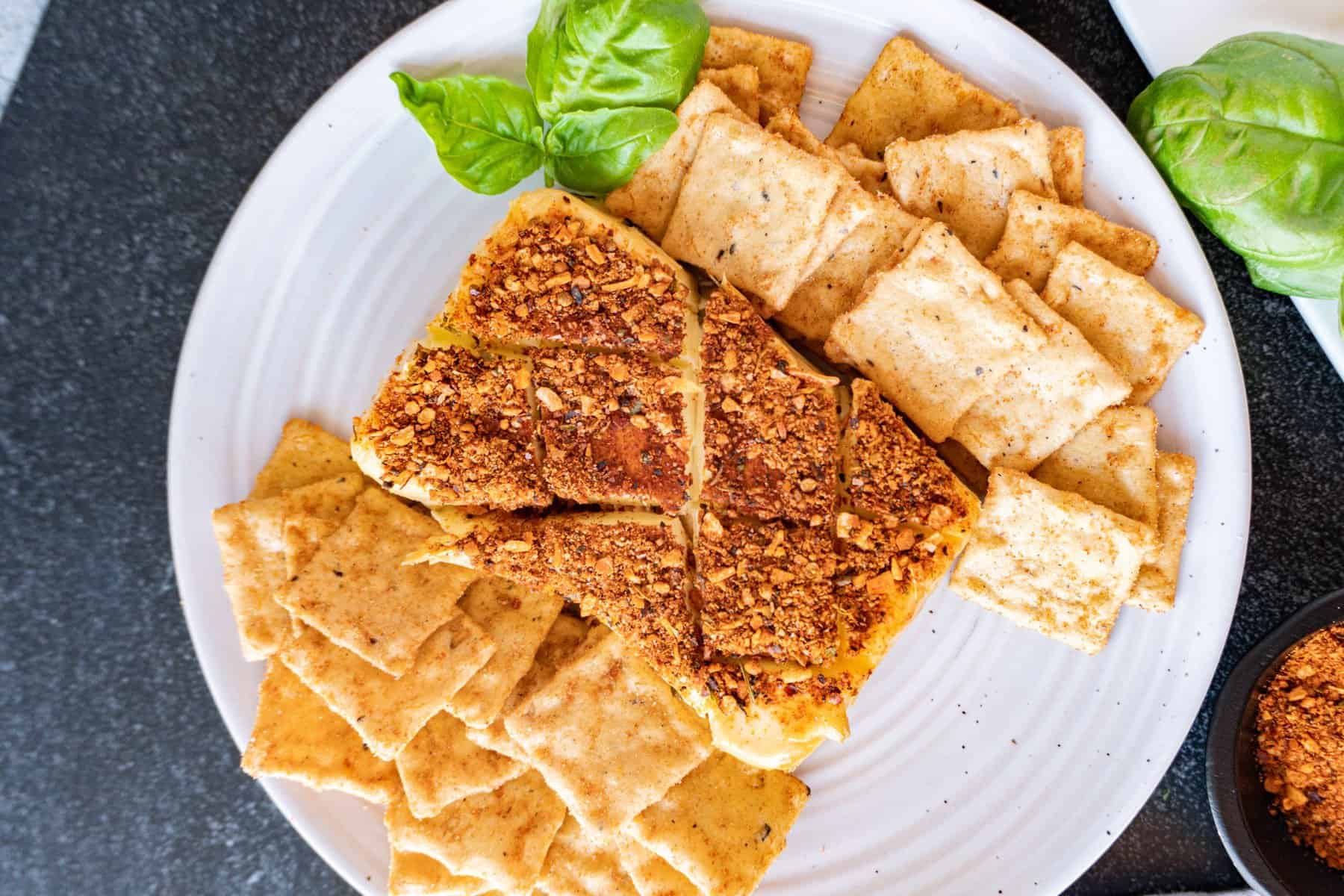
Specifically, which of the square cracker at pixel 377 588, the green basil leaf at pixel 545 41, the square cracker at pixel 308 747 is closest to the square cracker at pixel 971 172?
the green basil leaf at pixel 545 41

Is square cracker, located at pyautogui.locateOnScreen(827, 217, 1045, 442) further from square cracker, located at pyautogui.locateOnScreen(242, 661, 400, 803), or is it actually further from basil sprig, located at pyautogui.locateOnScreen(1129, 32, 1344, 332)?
square cracker, located at pyautogui.locateOnScreen(242, 661, 400, 803)

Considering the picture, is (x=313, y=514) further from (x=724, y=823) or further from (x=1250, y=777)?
(x=1250, y=777)

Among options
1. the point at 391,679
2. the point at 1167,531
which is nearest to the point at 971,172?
the point at 1167,531

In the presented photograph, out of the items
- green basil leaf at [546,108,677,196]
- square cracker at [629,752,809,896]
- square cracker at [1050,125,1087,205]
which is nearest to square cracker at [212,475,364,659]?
green basil leaf at [546,108,677,196]

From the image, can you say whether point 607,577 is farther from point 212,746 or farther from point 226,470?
point 212,746

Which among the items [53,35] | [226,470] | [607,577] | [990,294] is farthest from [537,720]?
[53,35]

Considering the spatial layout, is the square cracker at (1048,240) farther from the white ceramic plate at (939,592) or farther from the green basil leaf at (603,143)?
the green basil leaf at (603,143)

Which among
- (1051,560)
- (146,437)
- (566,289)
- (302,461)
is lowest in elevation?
(146,437)
